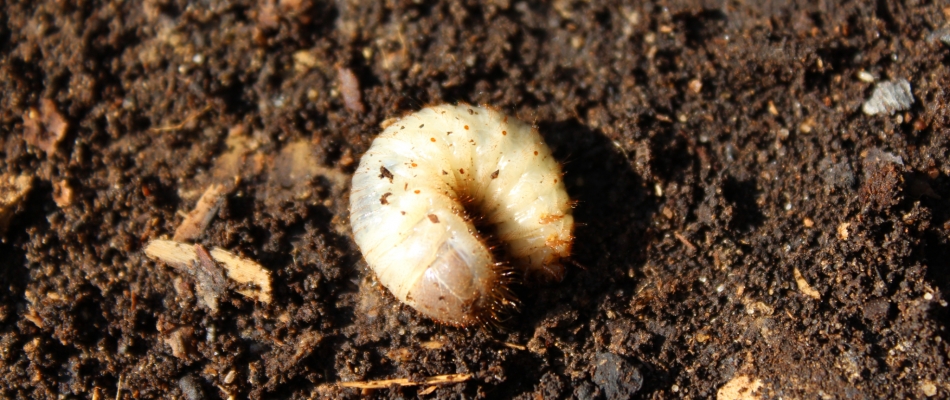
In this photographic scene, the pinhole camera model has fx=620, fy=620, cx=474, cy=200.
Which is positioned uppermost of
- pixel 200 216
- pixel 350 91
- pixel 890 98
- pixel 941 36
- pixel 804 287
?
pixel 941 36

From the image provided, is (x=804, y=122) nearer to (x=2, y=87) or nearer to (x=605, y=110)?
(x=605, y=110)

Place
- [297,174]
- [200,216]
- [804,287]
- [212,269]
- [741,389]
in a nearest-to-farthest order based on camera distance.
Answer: [741,389], [804,287], [212,269], [200,216], [297,174]

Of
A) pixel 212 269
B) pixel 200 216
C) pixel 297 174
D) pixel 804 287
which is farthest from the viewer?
pixel 297 174

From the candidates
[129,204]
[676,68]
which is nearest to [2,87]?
[129,204]

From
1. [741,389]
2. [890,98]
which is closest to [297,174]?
[741,389]

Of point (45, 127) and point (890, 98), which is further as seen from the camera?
point (45, 127)

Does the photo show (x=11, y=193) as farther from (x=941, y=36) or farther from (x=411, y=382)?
(x=941, y=36)

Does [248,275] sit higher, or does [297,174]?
[297,174]

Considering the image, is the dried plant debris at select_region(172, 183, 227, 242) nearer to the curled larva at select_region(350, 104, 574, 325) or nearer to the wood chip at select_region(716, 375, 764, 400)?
the curled larva at select_region(350, 104, 574, 325)

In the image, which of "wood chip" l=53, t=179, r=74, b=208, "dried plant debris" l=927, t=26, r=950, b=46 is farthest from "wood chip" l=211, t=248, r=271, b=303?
"dried plant debris" l=927, t=26, r=950, b=46
